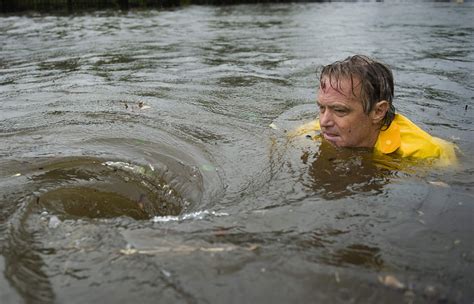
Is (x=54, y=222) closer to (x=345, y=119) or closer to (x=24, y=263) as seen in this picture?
(x=24, y=263)

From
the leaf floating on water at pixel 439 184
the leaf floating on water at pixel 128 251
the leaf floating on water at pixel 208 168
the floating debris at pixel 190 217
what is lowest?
the leaf floating on water at pixel 439 184

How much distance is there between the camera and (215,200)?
2.91 meters

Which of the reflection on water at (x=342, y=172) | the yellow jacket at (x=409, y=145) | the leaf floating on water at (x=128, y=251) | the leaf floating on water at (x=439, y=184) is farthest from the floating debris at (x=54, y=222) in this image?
the yellow jacket at (x=409, y=145)

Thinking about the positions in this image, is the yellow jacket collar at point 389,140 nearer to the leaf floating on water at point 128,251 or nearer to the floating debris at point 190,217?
the floating debris at point 190,217

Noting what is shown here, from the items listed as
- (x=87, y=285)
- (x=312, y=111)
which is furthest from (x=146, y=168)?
(x=312, y=111)

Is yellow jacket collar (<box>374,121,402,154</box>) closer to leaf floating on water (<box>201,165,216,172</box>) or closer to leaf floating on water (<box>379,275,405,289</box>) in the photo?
leaf floating on water (<box>201,165,216,172</box>)

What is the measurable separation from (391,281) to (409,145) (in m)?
2.16

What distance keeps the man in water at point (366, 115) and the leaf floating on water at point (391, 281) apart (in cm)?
207

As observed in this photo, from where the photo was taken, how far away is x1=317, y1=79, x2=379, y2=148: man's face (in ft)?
12.6

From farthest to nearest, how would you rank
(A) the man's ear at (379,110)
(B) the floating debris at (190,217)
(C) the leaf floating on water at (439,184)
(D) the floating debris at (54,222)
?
(A) the man's ear at (379,110)
(C) the leaf floating on water at (439,184)
(B) the floating debris at (190,217)
(D) the floating debris at (54,222)

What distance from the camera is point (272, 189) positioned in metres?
3.08

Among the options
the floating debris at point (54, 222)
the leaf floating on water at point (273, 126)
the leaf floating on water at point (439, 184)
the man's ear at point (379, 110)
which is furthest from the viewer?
the leaf floating on water at point (273, 126)

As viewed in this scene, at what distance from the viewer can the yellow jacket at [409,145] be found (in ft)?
12.6

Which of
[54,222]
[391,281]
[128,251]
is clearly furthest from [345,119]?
[54,222]
